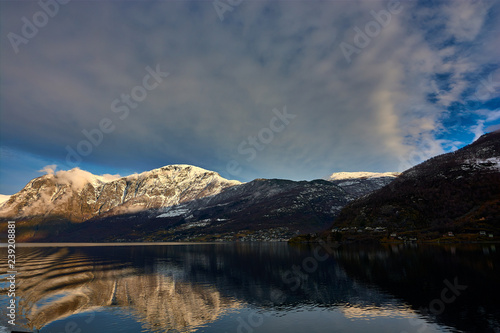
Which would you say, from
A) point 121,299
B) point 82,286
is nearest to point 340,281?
point 121,299

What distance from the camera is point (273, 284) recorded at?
7219 cm

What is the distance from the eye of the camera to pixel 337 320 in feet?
138

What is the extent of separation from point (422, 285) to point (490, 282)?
14.2 m

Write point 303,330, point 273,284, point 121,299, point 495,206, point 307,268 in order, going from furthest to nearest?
point 495,206
point 307,268
point 273,284
point 121,299
point 303,330

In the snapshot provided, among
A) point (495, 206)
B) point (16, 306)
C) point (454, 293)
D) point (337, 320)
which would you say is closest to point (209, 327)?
point (337, 320)

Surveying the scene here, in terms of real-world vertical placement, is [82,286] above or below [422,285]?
above

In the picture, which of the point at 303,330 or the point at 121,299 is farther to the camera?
the point at 121,299

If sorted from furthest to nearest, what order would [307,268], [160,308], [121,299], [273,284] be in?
[307,268] < [273,284] < [121,299] < [160,308]

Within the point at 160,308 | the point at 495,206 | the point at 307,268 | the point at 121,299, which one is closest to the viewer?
the point at 160,308

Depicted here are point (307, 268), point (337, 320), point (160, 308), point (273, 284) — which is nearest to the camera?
point (337, 320)

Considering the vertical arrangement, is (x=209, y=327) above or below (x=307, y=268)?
above

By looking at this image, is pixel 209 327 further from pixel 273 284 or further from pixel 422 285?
pixel 422 285

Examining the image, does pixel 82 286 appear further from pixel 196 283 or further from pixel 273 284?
pixel 273 284

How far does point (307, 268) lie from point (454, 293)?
50.7 m
